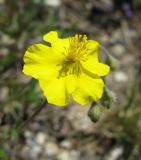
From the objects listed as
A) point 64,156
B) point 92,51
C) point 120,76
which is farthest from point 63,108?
point 92,51

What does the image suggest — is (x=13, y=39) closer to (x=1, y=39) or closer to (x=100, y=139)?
(x=1, y=39)

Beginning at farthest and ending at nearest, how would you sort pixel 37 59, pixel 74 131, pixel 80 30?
pixel 80 30 < pixel 74 131 < pixel 37 59

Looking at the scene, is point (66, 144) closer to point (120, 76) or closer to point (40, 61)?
point (120, 76)

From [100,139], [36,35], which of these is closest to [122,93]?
[100,139]

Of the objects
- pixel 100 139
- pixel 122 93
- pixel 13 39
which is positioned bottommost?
pixel 100 139

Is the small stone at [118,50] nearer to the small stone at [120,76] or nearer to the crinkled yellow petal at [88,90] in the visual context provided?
the small stone at [120,76]

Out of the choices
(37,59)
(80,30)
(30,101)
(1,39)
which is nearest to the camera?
(37,59)

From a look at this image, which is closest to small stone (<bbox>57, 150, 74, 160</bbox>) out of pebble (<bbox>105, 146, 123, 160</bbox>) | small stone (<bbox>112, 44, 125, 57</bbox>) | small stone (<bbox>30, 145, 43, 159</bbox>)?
small stone (<bbox>30, 145, 43, 159</bbox>)

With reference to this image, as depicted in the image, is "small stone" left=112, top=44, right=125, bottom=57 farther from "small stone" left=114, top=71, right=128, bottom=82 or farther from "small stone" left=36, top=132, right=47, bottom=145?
"small stone" left=36, top=132, right=47, bottom=145
